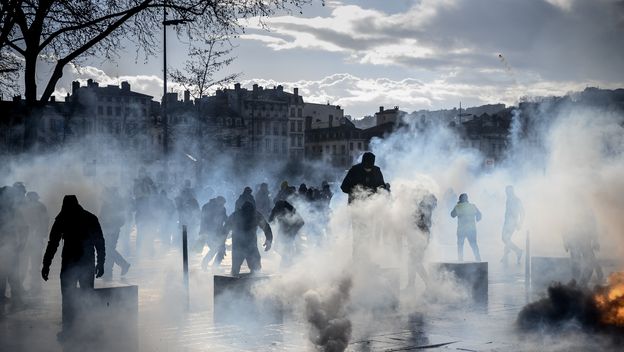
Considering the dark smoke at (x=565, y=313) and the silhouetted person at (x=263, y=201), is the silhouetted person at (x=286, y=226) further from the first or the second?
the dark smoke at (x=565, y=313)

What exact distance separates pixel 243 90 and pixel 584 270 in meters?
115

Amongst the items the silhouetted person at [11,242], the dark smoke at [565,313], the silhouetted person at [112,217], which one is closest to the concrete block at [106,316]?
the silhouetted person at [11,242]

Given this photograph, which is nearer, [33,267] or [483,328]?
[483,328]

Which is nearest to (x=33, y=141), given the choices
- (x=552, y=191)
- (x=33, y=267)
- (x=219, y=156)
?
(x=33, y=267)

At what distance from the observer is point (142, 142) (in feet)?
384

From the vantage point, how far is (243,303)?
1161cm

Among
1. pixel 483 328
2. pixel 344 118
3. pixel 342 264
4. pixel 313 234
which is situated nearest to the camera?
pixel 483 328

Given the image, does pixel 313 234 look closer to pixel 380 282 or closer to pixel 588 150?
pixel 380 282

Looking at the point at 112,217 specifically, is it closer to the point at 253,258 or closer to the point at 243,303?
the point at 253,258

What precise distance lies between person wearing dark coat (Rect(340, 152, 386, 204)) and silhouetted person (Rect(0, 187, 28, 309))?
213 inches

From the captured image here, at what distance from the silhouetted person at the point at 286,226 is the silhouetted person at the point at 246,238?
4.66m

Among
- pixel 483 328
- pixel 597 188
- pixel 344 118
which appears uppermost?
pixel 344 118

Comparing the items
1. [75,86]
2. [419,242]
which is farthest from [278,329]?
[75,86]

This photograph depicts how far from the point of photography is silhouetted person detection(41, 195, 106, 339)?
10.8m
